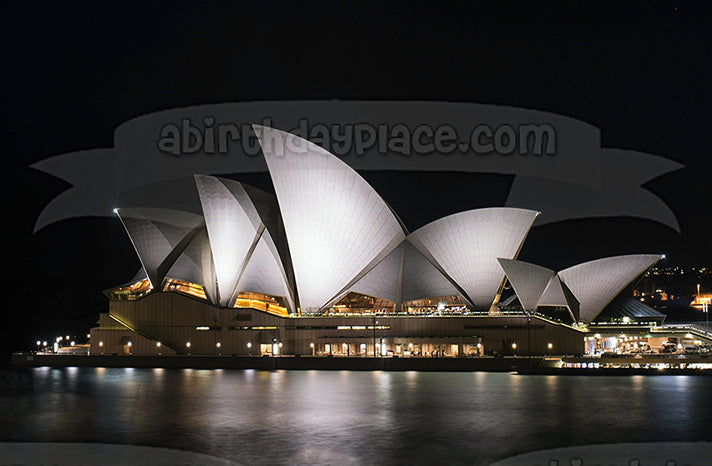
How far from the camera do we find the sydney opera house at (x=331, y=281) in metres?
51.8

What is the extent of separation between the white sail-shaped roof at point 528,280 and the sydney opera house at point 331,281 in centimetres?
9

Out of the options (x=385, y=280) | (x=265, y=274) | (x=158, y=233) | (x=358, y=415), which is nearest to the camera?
(x=358, y=415)

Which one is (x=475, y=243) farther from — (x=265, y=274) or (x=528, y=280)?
(x=265, y=274)

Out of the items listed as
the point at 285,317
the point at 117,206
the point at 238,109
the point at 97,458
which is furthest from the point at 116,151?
the point at 97,458

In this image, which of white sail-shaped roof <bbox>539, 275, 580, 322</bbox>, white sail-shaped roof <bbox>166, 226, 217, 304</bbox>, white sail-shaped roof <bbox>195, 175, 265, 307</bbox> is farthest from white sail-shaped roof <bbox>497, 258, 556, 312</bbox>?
white sail-shaped roof <bbox>166, 226, 217, 304</bbox>

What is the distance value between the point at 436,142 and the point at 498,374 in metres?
16.7

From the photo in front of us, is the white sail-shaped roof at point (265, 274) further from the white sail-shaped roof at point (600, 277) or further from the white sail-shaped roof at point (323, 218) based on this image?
the white sail-shaped roof at point (600, 277)

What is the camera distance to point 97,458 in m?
18.8

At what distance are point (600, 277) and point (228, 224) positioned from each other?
28.5m

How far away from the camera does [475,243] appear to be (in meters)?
52.7

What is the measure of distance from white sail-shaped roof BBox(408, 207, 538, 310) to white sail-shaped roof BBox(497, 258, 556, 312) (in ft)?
4.14

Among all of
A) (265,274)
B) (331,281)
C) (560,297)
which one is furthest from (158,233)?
(560,297)

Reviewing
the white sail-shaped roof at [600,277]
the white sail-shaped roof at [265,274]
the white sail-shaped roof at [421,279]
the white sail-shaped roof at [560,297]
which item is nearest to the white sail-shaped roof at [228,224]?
the white sail-shaped roof at [265,274]

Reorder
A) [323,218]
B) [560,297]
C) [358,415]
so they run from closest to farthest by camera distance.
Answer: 1. [358,415]
2. [323,218]
3. [560,297]
